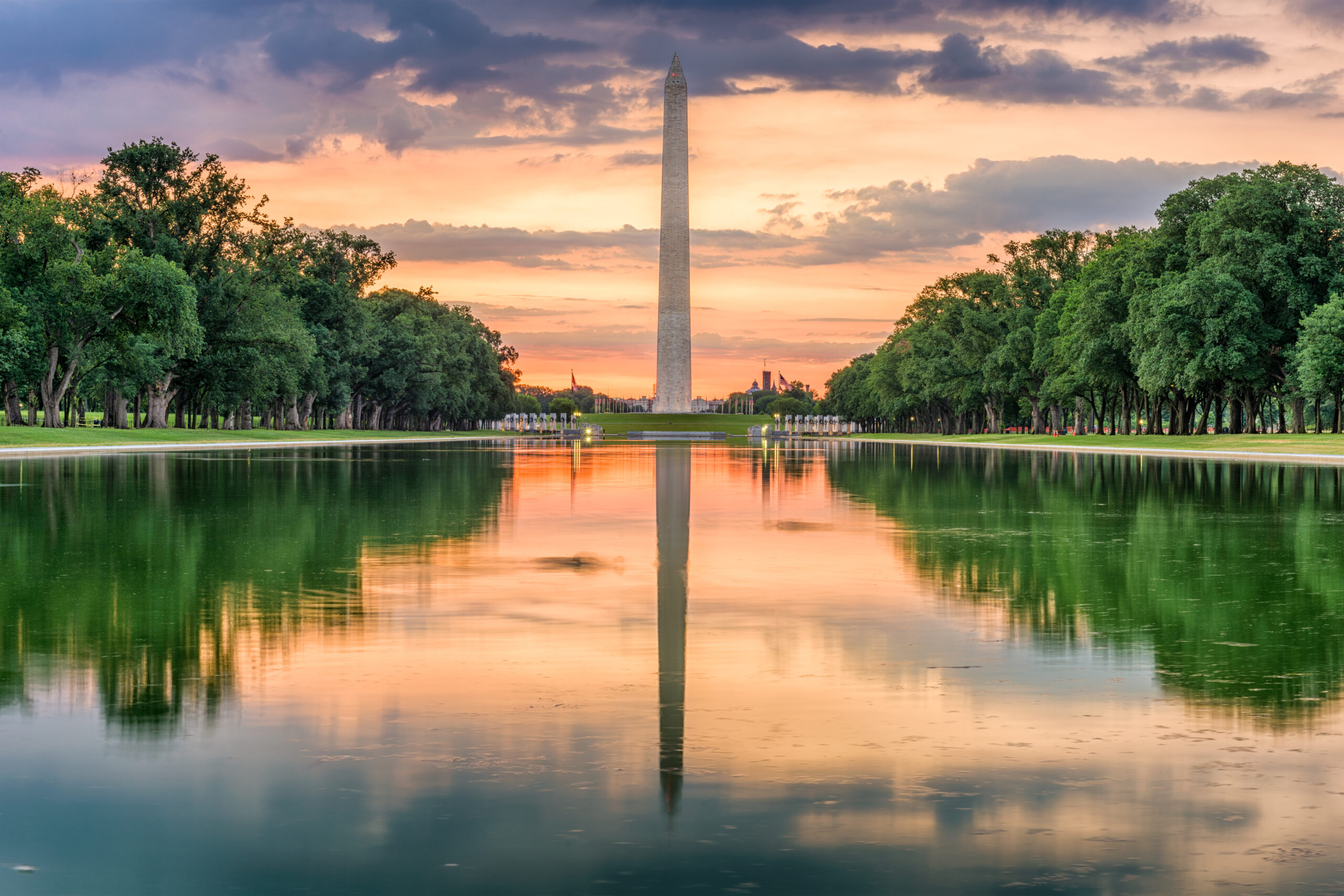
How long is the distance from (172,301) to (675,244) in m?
35.5

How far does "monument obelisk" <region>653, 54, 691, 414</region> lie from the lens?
85.9 meters

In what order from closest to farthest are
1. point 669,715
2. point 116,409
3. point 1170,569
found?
1. point 669,715
2. point 1170,569
3. point 116,409

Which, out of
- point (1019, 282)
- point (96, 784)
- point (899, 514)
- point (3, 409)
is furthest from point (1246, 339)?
point (3, 409)

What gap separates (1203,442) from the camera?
6372 centimetres

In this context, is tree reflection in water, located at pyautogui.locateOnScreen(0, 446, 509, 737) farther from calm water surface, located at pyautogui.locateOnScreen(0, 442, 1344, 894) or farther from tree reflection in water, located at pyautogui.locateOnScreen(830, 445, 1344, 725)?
tree reflection in water, located at pyautogui.locateOnScreen(830, 445, 1344, 725)

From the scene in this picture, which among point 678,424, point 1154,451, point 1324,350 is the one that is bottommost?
point 1154,451

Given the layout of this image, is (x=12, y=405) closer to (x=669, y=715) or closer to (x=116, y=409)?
(x=116, y=409)

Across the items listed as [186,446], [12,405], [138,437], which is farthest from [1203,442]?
[12,405]

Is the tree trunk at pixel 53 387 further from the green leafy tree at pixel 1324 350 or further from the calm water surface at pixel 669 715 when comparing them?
the green leafy tree at pixel 1324 350

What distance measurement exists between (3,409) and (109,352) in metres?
42.3

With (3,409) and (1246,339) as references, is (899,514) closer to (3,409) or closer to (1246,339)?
(1246,339)

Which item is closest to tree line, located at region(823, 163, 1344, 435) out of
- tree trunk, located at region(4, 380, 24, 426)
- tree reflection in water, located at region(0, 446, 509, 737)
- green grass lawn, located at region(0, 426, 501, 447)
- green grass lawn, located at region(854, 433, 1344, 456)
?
green grass lawn, located at region(854, 433, 1344, 456)

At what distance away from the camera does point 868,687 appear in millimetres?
7555

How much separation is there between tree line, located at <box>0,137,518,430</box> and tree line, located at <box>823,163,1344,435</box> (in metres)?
46.0
